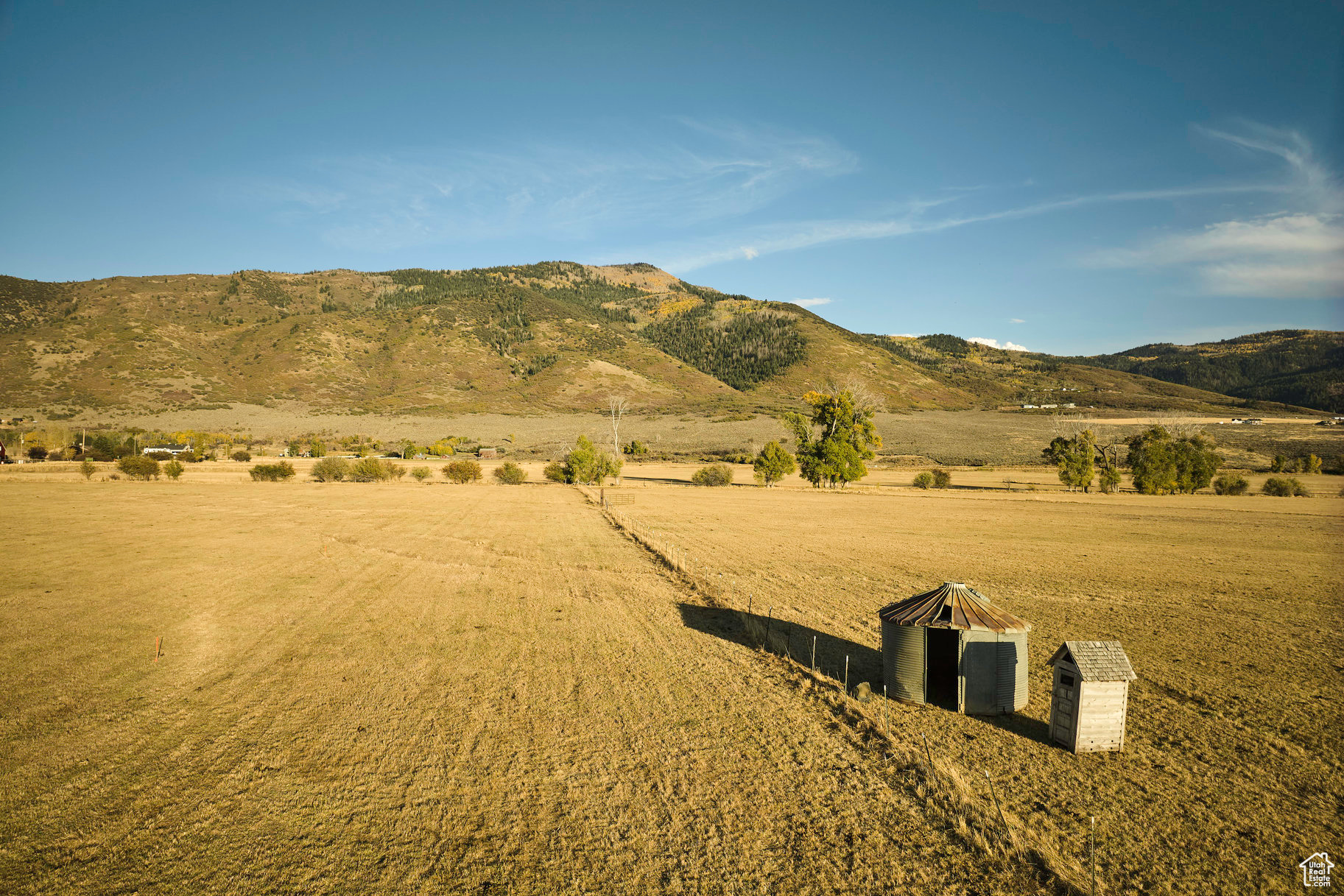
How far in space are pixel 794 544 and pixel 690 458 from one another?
66.3m

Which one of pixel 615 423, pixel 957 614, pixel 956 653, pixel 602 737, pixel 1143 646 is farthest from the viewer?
pixel 615 423

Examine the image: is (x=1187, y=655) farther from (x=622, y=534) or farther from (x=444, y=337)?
(x=444, y=337)

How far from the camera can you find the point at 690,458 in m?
95.2

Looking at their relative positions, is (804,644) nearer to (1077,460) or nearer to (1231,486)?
(1077,460)

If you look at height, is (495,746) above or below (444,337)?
below

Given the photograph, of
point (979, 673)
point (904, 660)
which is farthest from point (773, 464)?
point (979, 673)

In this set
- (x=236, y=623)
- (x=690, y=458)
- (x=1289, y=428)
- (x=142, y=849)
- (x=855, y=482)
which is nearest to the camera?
(x=142, y=849)

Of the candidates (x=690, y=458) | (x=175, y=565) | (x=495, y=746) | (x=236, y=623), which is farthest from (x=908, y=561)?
(x=690, y=458)

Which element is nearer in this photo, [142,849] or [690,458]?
[142,849]

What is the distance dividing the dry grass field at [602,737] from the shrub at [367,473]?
3627 centimetres

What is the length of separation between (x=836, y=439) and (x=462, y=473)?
125 feet

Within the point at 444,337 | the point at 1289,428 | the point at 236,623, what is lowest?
the point at 236,623

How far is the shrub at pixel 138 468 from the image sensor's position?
52.1m

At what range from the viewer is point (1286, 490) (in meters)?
54.5
